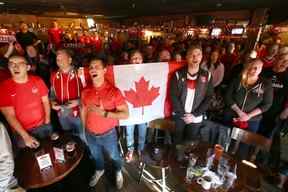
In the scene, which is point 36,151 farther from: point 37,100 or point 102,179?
point 102,179

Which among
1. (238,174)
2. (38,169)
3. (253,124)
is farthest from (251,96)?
(38,169)

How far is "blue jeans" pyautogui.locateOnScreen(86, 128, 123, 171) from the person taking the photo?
6.89ft

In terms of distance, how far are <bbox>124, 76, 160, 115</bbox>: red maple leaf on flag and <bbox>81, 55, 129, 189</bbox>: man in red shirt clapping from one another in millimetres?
609

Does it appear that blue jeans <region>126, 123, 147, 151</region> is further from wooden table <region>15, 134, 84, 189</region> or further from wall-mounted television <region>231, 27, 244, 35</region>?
wall-mounted television <region>231, 27, 244, 35</region>

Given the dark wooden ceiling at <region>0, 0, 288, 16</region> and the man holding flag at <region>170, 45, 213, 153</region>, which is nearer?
the man holding flag at <region>170, 45, 213, 153</region>

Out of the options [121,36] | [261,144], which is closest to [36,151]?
[261,144]

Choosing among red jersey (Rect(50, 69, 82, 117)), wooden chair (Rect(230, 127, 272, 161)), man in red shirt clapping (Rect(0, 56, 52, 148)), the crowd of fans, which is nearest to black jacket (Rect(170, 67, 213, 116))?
the crowd of fans

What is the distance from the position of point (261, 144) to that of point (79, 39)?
281 inches

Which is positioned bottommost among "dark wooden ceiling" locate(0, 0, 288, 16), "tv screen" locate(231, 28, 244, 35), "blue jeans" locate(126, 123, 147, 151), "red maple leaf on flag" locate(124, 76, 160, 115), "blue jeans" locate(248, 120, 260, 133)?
"blue jeans" locate(126, 123, 147, 151)

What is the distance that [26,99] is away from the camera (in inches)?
78.4

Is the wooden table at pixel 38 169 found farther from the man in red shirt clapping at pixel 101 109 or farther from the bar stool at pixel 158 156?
the bar stool at pixel 158 156

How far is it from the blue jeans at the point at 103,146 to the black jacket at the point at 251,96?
1.62 meters

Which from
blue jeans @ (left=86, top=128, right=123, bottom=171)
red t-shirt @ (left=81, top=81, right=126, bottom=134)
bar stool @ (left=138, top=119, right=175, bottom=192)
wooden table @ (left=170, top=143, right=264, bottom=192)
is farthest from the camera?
blue jeans @ (left=86, top=128, right=123, bottom=171)

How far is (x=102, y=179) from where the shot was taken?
2.45m
